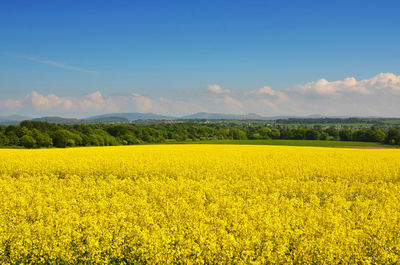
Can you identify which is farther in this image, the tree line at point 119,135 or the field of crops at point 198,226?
the tree line at point 119,135

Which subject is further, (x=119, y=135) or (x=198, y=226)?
(x=119, y=135)

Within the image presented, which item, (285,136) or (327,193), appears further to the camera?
(285,136)

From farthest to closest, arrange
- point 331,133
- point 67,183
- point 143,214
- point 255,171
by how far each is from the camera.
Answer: point 331,133 → point 255,171 → point 67,183 → point 143,214

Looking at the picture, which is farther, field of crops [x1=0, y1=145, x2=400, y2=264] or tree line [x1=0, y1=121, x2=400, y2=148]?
tree line [x1=0, y1=121, x2=400, y2=148]

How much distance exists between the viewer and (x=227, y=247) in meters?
5.93

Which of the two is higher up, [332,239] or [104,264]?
[332,239]

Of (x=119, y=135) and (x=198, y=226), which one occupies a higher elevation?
(x=198, y=226)

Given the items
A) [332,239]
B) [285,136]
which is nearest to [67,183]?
[332,239]

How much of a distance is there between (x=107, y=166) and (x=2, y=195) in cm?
691

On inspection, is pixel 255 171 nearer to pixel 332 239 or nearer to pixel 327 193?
pixel 327 193

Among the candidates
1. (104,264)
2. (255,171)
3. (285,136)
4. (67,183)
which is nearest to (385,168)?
(255,171)

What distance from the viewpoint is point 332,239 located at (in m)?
6.19

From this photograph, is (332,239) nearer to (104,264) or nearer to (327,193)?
(104,264)

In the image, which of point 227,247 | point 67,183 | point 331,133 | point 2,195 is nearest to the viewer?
point 227,247
